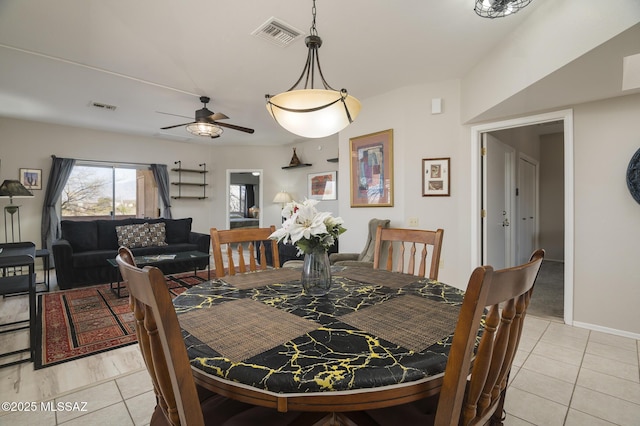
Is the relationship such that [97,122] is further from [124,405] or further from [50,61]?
[124,405]

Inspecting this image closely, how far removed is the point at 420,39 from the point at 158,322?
2.87 metres

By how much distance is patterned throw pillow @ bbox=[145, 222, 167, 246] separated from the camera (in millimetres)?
4945

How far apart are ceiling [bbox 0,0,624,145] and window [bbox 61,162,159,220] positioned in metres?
1.74

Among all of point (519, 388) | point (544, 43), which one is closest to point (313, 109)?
point (544, 43)

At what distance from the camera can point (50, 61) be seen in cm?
299

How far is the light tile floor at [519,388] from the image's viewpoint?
5.26 feet

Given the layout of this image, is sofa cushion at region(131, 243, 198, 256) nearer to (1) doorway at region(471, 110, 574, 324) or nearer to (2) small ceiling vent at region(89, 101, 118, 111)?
(2) small ceiling vent at region(89, 101, 118, 111)

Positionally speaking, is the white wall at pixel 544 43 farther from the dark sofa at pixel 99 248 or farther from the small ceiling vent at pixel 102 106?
the small ceiling vent at pixel 102 106

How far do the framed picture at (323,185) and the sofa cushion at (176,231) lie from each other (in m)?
2.62

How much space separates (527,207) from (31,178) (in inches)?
349

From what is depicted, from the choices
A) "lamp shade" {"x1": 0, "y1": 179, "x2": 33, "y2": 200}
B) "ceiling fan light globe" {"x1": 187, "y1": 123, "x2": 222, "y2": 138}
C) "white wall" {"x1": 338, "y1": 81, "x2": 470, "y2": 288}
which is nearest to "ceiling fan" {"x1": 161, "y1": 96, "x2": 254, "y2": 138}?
"ceiling fan light globe" {"x1": 187, "y1": 123, "x2": 222, "y2": 138}

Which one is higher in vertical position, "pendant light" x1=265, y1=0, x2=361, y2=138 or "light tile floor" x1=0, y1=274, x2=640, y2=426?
"pendant light" x1=265, y1=0, x2=361, y2=138

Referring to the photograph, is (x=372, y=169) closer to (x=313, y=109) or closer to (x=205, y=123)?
(x=205, y=123)

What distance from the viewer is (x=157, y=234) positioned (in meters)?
5.03
